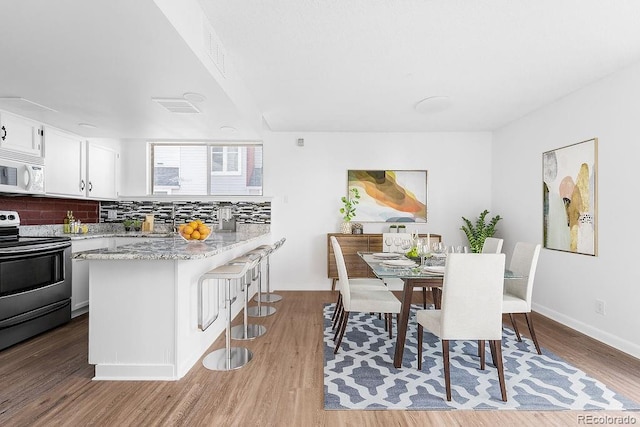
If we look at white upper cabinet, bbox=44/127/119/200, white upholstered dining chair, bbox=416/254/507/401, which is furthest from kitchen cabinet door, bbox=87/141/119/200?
white upholstered dining chair, bbox=416/254/507/401

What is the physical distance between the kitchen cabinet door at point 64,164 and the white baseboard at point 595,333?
5.72m

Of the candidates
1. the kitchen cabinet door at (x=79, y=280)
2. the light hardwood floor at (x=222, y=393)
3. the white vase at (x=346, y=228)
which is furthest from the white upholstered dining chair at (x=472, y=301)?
the kitchen cabinet door at (x=79, y=280)

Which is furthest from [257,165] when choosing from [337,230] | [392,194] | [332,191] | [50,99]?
[50,99]

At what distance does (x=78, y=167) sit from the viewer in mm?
4203

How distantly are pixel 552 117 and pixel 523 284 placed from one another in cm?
217

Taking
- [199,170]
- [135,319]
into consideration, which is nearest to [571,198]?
[135,319]

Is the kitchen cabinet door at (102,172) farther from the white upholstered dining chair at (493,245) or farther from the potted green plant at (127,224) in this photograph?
the white upholstered dining chair at (493,245)

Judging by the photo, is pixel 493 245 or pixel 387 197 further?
pixel 387 197

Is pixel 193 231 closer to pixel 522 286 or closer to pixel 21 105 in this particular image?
pixel 21 105

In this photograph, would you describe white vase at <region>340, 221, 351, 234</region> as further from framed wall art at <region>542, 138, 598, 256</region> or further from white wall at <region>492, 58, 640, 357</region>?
framed wall art at <region>542, 138, 598, 256</region>

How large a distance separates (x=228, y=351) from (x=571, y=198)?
3659mm

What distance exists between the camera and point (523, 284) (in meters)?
2.91

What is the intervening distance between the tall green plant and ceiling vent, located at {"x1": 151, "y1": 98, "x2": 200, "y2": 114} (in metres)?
2.46

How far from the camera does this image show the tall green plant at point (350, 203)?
5.10 metres
